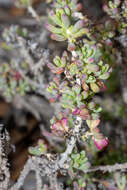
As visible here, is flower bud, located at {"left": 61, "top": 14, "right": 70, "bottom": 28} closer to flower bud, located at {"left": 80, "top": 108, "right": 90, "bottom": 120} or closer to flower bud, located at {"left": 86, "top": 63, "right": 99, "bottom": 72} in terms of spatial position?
flower bud, located at {"left": 86, "top": 63, "right": 99, "bottom": 72}

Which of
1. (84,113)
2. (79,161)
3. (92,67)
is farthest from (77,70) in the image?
(79,161)

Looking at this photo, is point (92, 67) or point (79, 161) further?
point (79, 161)

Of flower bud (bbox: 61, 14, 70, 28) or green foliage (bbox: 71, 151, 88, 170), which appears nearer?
flower bud (bbox: 61, 14, 70, 28)

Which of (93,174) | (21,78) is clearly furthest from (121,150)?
(21,78)

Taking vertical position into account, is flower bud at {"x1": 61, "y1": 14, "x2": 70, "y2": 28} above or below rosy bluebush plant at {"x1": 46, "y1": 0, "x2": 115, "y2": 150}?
above

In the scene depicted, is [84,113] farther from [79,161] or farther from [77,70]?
[79,161]

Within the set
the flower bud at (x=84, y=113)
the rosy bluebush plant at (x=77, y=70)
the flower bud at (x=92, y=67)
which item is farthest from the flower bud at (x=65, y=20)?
the flower bud at (x=84, y=113)

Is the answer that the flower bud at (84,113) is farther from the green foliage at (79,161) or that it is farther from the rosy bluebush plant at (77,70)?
the green foliage at (79,161)

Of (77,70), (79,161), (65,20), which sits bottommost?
(79,161)

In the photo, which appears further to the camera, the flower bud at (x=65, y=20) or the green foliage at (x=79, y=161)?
the green foliage at (x=79, y=161)

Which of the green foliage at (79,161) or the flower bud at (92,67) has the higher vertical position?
the flower bud at (92,67)

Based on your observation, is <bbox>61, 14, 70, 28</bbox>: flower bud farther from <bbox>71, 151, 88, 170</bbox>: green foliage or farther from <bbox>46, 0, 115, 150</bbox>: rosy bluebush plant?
<bbox>71, 151, 88, 170</bbox>: green foliage

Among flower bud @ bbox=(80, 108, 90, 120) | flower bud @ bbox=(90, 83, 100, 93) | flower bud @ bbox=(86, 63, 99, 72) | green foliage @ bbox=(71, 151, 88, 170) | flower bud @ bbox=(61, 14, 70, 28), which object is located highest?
flower bud @ bbox=(61, 14, 70, 28)

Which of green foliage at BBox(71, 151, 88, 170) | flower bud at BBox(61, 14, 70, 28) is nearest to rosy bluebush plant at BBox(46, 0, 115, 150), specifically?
flower bud at BBox(61, 14, 70, 28)
